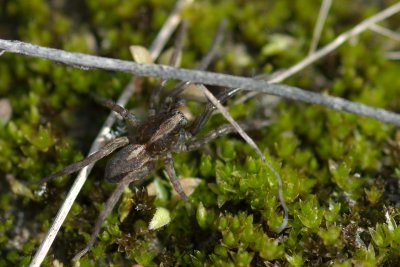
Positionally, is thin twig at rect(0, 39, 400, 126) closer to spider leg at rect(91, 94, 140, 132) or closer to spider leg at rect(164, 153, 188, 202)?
spider leg at rect(91, 94, 140, 132)

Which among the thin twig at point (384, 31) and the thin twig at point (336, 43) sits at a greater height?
the thin twig at point (336, 43)

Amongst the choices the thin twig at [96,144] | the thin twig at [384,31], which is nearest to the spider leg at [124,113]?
the thin twig at [96,144]

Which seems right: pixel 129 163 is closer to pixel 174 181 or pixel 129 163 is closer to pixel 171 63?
pixel 174 181

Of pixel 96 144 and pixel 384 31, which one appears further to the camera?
pixel 384 31

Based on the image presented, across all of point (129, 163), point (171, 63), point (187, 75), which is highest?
point (171, 63)

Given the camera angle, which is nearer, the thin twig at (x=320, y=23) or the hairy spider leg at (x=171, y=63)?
the hairy spider leg at (x=171, y=63)

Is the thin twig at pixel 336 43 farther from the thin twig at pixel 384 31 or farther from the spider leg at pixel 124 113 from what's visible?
the spider leg at pixel 124 113

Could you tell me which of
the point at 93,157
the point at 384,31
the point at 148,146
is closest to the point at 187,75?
the point at 148,146
